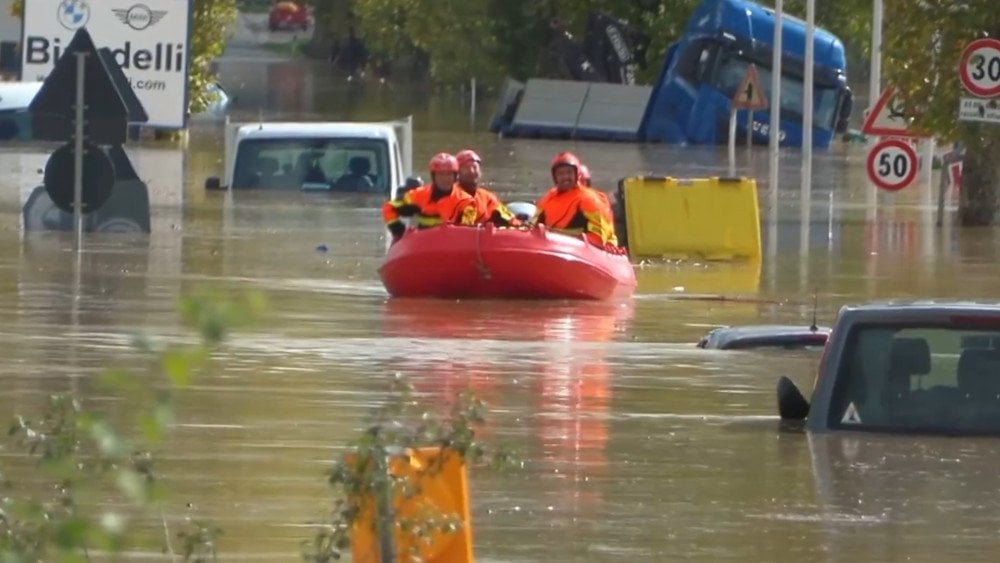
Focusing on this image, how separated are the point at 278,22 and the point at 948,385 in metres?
110

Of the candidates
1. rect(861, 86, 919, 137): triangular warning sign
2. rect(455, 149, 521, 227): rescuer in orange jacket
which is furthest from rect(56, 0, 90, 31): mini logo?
rect(455, 149, 521, 227): rescuer in orange jacket

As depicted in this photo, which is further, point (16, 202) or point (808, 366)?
point (16, 202)

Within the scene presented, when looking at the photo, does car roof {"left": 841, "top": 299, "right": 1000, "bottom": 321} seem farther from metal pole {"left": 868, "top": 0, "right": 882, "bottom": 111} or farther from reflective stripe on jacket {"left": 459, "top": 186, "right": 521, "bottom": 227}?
metal pole {"left": 868, "top": 0, "right": 882, "bottom": 111}

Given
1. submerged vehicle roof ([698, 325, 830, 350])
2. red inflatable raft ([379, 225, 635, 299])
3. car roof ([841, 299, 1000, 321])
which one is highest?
car roof ([841, 299, 1000, 321])

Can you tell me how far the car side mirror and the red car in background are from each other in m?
106

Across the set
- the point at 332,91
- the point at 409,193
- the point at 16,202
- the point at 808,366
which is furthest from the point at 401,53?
the point at 808,366

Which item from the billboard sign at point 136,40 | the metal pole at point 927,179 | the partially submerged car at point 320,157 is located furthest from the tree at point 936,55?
the metal pole at point 927,179

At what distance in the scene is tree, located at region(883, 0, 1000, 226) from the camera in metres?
26.5

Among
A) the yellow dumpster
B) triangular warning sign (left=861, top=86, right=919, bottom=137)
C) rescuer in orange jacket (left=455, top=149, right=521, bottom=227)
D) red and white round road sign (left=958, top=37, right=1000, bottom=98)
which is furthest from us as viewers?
triangular warning sign (left=861, top=86, right=919, bottom=137)

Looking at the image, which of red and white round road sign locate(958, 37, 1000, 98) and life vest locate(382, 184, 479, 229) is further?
red and white round road sign locate(958, 37, 1000, 98)

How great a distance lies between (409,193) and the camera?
19094mm

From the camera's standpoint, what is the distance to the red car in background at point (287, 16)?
116m

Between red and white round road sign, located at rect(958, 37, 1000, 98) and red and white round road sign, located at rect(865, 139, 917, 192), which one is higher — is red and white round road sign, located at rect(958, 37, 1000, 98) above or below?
above

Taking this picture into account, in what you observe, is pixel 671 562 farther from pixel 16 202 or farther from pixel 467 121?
pixel 467 121
